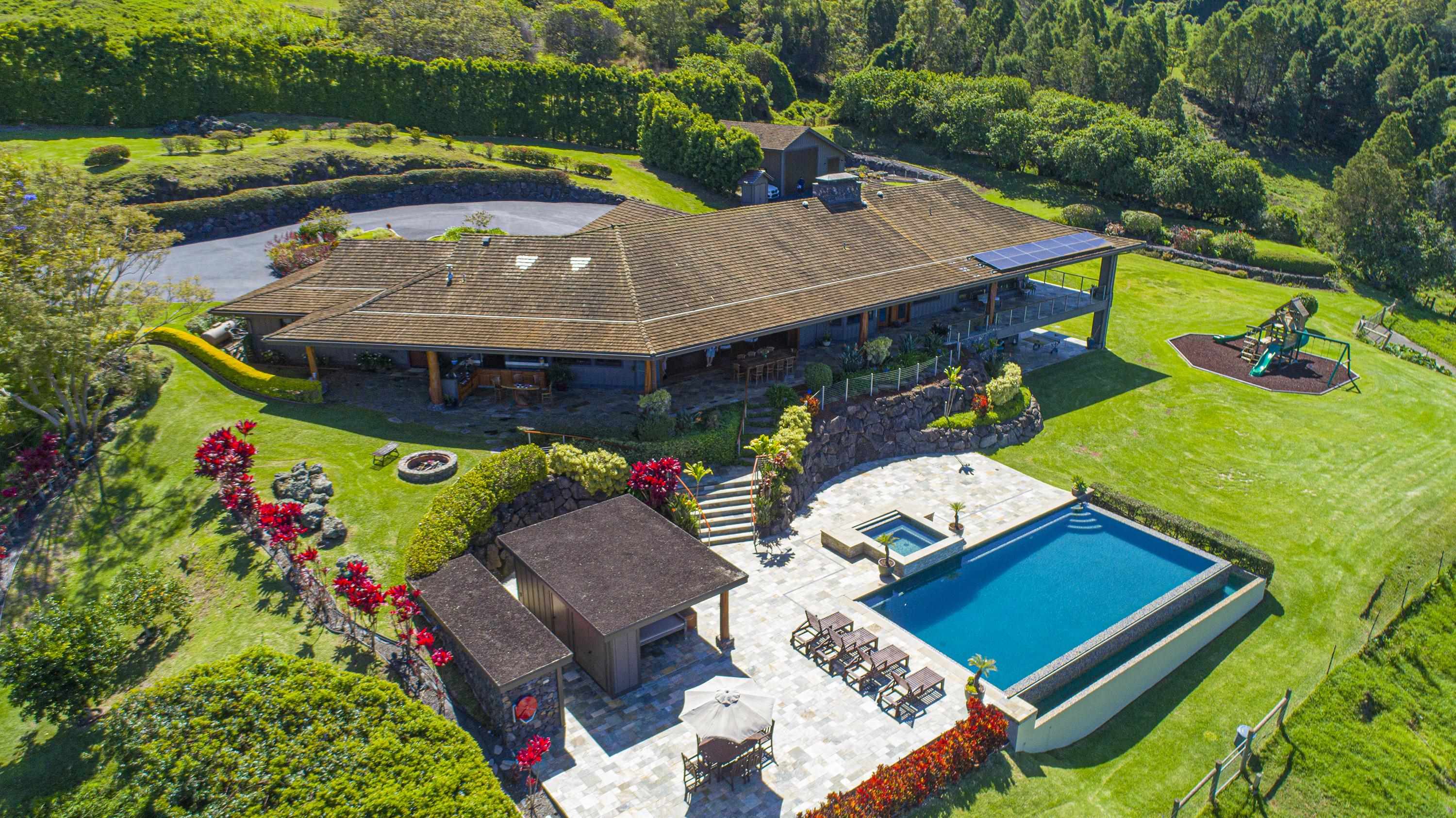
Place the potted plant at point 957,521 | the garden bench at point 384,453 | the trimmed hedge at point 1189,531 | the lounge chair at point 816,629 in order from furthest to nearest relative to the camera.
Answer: the potted plant at point 957,521 < the garden bench at point 384,453 < the trimmed hedge at point 1189,531 < the lounge chair at point 816,629

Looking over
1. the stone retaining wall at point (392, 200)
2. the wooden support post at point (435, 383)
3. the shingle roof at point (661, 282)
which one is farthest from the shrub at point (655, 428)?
the stone retaining wall at point (392, 200)

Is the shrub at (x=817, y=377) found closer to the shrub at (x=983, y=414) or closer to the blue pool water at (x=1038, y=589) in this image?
the shrub at (x=983, y=414)

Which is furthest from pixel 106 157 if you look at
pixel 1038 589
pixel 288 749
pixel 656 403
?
pixel 1038 589

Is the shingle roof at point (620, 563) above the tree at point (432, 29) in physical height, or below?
below

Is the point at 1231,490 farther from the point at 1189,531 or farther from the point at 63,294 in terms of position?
the point at 63,294

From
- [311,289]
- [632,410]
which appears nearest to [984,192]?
[632,410]

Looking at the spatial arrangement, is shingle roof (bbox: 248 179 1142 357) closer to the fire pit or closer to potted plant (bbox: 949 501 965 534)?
the fire pit

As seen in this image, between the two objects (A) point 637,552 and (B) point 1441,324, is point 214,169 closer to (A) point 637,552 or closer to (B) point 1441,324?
(A) point 637,552
